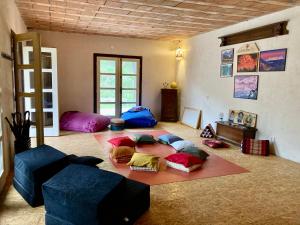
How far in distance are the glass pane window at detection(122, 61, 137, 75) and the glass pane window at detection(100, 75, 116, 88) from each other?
1.36 feet

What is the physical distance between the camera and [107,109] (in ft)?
23.9

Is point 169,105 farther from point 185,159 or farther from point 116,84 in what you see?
point 185,159

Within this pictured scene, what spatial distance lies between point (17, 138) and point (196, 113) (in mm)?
4636

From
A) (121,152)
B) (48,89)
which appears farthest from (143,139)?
(48,89)

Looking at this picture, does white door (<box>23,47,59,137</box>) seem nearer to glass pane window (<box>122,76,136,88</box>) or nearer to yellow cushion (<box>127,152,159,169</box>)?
glass pane window (<box>122,76,136,88</box>)

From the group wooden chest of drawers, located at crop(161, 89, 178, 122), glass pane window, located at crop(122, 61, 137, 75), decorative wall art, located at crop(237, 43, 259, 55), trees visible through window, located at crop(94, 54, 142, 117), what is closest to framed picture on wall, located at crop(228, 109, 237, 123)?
decorative wall art, located at crop(237, 43, 259, 55)

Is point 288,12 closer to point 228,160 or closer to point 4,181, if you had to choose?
point 228,160

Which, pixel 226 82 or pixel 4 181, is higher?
pixel 226 82

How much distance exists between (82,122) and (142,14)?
295 cm

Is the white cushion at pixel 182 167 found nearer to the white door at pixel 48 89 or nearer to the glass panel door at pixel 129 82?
the white door at pixel 48 89

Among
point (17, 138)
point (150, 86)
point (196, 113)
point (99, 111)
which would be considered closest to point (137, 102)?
point (150, 86)

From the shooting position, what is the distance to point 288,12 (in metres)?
4.06

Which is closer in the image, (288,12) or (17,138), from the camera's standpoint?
(17,138)

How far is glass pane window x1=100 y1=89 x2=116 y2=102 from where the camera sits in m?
7.18
